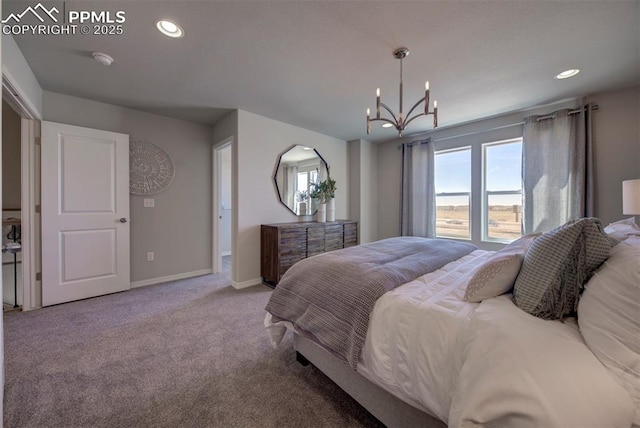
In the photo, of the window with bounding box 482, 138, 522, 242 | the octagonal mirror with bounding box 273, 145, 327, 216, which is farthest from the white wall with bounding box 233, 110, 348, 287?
the window with bounding box 482, 138, 522, 242

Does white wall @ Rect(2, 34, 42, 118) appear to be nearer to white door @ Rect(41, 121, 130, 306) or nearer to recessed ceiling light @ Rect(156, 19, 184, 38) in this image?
white door @ Rect(41, 121, 130, 306)

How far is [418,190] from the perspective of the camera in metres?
4.25

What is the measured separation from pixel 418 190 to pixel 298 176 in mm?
2092

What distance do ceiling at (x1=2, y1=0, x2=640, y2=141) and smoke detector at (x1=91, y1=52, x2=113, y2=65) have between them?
5cm

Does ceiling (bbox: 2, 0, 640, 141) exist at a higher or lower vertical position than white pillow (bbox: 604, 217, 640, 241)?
higher

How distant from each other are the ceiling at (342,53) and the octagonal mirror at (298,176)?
0.90 meters

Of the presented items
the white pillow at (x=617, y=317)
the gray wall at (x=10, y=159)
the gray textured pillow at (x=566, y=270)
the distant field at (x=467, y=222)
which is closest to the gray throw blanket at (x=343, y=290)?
the gray textured pillow at (x=566, y=270)

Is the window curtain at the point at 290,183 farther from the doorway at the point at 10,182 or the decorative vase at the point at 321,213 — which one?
the doorway at the point at 10,182

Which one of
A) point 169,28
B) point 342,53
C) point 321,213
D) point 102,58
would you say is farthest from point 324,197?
point 102,58

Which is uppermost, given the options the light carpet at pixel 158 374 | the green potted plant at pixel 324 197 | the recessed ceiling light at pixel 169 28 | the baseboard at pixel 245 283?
the recessed ceiling light at pixel 169 28

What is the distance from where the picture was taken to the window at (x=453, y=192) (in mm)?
3914

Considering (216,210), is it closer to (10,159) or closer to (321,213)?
(321,213)

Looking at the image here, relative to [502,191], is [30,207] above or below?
below

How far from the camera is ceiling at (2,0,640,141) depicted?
5.28 ft
